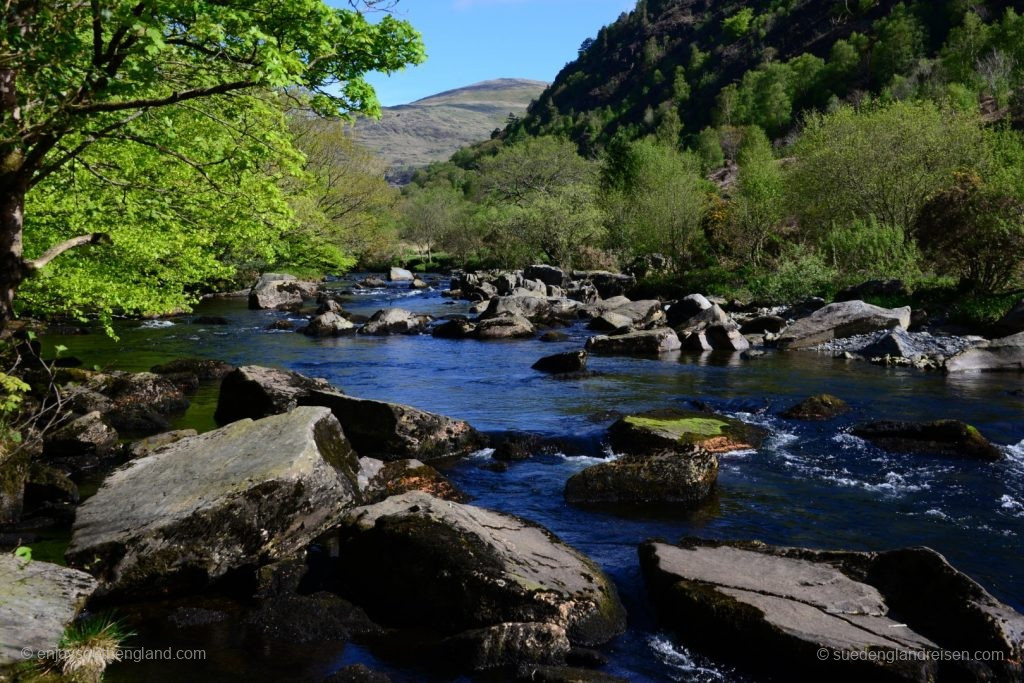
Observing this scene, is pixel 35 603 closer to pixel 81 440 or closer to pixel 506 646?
pixel 506 646

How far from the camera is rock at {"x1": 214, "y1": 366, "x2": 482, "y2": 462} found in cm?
1384

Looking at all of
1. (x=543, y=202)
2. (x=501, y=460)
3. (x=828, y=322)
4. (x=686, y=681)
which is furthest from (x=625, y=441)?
(x=543, y=202)

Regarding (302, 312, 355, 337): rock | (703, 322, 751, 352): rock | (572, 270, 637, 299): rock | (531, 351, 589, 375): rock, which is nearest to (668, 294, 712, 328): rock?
(703, 322, 751, 352): rock

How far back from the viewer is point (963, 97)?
72.4 metres

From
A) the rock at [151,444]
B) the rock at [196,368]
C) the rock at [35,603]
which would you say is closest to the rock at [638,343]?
the rock at [196,368]

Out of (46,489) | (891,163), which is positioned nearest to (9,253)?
(46,489)

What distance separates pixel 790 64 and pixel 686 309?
120351 millimetres

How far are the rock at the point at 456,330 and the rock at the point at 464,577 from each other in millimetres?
23875

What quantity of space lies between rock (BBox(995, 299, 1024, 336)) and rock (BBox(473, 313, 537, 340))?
17606mm

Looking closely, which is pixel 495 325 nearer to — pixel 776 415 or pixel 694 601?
pixel 776 415

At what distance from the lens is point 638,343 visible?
2761 centimetres

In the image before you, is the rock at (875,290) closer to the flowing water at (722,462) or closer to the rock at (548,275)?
the flowing water at (722,462)

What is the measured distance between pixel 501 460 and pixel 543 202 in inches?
1891

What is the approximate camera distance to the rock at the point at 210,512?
812cm
